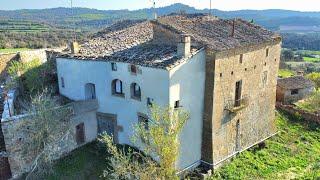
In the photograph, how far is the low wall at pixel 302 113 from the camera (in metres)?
32.4

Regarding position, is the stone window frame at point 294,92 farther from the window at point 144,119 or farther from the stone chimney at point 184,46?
Result: the window at point 144,119

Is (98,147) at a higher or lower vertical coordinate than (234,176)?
higher

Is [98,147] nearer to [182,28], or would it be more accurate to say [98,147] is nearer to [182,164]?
[182,164]

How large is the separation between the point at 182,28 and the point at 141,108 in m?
5.91

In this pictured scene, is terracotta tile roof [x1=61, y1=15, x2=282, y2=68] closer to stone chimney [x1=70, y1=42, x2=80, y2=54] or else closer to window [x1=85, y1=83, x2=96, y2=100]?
stone chimney [x1=70, y1=42, x2=80, y2=54]

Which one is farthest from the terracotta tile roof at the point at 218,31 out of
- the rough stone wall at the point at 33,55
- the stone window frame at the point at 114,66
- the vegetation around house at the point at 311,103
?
the rough stone wall at the point at 33,55

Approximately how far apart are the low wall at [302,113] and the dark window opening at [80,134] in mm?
19491

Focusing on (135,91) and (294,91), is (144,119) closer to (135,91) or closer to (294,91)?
(135,91)

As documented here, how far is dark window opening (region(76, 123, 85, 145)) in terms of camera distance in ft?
76.5

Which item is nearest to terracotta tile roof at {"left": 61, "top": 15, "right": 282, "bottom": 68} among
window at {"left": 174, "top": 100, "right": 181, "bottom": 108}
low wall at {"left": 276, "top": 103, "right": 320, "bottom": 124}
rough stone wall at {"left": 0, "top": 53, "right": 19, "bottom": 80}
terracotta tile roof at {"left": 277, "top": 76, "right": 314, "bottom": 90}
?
window at {"left": 174, "top": 100, "right": 181, "bottom": 108}

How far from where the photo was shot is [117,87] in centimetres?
2347

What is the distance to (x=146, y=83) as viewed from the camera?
20734 millimetres

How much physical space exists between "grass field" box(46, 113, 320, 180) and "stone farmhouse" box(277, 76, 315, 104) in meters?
7.23

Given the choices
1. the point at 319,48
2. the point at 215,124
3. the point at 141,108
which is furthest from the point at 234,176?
the point at 319,48
